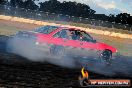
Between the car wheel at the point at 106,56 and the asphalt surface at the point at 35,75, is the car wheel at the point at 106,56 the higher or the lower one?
the lower one

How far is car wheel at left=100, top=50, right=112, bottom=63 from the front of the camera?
715 inches

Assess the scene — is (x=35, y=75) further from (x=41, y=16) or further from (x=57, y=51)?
(x=41, y=16)

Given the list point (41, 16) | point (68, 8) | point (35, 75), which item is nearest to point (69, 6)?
point (68, 8)

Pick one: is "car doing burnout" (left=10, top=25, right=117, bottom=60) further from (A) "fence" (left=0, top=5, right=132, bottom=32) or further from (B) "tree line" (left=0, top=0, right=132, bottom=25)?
(B) "tree line" (left=0, top=0, right=132, bottom=25)

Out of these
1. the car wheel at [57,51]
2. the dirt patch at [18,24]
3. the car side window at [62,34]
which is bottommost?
the dirt patch at [18,24]

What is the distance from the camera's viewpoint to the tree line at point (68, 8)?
83.6 meters

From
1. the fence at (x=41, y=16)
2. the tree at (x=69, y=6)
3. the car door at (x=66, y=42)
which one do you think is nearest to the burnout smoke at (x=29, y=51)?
the car door at (x=66, y=42)

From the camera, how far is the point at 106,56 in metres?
18.3

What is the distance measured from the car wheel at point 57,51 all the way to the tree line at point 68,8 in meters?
62.7

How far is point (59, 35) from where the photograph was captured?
17.1m

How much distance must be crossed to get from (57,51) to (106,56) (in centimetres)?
293

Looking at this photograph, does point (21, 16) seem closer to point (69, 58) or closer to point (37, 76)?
point (69, 58)

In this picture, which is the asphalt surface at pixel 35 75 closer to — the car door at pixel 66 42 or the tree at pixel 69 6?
the car door at pixel 66 42

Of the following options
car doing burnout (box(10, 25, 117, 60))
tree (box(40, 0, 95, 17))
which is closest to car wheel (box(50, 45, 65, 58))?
car doing burnout (box(10, 25, 117, 60))
